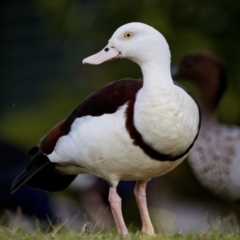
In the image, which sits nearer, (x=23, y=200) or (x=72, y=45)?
(x=23, y=200)

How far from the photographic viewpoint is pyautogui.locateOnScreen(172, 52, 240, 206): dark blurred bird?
32.4 feet

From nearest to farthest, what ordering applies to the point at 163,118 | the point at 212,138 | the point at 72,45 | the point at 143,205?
the point at 163,118 → the point at 143,205 → the point at 212,138 → the point at 72,45

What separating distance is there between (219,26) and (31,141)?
93.1 inches

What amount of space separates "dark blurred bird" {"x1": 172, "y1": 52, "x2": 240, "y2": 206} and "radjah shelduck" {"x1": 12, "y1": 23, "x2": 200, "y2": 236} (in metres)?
3.31

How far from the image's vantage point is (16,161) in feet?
32.3

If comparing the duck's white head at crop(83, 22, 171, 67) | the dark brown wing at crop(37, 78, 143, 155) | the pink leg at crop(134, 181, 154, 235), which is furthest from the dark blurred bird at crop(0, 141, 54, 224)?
the duck's white head at crop(83, 22, 171, 67)

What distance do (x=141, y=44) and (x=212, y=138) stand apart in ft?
12.8

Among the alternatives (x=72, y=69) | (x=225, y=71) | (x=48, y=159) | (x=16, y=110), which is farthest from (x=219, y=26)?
→ (x=48, y=159)

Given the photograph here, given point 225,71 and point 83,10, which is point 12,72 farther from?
point 225,71

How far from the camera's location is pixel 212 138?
400 inches

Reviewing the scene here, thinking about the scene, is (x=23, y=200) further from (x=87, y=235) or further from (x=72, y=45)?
(x=72, y=45)

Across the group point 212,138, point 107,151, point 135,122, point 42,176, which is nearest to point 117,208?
point 107,151

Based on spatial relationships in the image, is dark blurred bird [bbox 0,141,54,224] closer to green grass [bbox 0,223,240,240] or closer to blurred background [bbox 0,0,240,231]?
blurred background [bbox 0,0,240,231]

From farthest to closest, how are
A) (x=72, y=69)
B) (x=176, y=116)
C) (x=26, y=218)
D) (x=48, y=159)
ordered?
1. (x=72, y=69)
2. (x=26, y=218)
3. (x=48, y=159)
4. (x=176, y=116)
